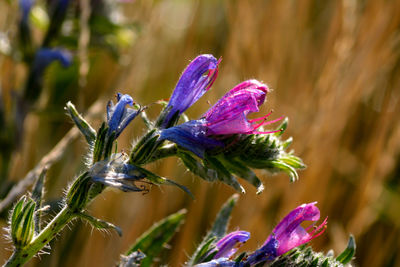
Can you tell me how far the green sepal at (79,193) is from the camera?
0.92 metres

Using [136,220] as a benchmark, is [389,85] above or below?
above

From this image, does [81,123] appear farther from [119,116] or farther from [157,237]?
[157,237]

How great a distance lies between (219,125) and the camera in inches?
37.4

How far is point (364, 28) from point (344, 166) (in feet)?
2.64

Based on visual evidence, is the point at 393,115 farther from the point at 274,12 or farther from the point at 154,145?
the point at 154,145

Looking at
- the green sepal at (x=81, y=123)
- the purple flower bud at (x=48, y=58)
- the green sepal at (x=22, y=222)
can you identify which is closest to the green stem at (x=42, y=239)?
the green sepal at (x=22, y=222)

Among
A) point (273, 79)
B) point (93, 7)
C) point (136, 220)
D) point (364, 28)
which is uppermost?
point (93, 7)

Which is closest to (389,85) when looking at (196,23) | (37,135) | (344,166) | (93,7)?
(344,166)

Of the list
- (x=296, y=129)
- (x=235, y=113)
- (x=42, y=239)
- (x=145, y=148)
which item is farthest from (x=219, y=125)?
(x=296, y=129)

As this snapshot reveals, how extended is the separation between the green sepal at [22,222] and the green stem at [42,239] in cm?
2

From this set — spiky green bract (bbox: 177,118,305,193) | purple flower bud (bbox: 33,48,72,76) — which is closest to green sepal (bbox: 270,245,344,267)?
spiky green bract (bbox: 177,118,305,193)

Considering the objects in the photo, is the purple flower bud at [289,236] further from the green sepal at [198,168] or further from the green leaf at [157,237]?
the green leaf at [157,237]

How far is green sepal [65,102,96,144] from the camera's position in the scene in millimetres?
951

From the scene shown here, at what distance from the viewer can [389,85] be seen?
2.59 metres
